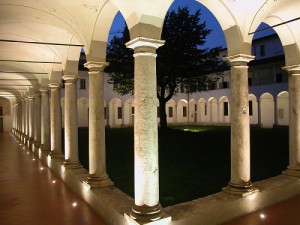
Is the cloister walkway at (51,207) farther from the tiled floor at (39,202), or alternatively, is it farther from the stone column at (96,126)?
the stone column at (96,126)

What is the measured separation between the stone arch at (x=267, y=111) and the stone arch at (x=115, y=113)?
60.4ft

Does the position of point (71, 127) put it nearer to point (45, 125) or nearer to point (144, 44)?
point (45, 125)

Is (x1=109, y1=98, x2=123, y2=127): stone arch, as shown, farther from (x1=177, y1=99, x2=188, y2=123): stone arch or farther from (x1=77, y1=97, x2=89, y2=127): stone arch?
(x1=177, y1=99, x2=188, y2=123): stone arch

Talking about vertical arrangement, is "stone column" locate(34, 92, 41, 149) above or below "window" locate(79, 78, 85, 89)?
below

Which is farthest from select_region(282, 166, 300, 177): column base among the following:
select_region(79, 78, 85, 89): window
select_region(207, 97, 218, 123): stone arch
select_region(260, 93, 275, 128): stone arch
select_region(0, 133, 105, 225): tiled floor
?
select_region(207, 97, 218, 123): stone arch

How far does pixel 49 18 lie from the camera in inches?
312

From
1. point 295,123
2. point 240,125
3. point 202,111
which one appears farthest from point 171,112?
point 240,125

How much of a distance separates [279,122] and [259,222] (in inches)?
1190

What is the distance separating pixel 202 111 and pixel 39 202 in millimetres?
38914

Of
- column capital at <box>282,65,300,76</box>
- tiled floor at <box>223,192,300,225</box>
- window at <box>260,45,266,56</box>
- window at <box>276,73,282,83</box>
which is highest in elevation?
window at <box>260,45,266,56</box>

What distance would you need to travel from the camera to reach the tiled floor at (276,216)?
241 inches

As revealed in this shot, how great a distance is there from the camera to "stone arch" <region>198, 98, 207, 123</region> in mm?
44281

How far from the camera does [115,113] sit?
131ft

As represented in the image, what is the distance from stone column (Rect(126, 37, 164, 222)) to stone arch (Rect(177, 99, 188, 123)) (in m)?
41.1
